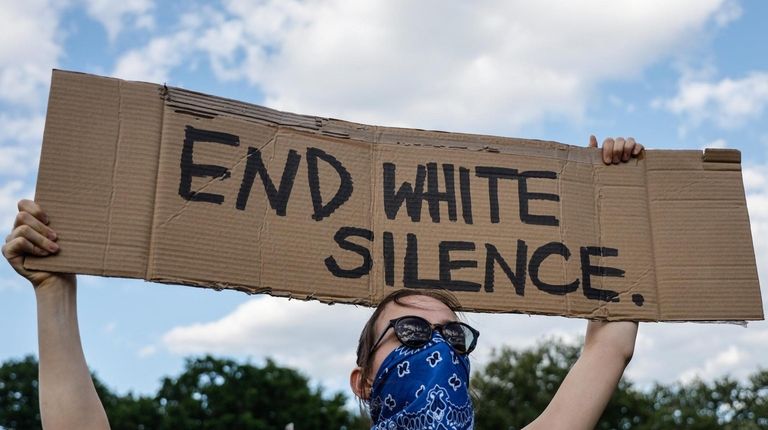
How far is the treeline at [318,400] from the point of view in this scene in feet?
114

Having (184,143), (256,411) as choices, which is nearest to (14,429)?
(256,411)

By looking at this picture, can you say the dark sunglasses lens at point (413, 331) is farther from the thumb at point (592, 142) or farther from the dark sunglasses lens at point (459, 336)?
the thumb at point (592, 142)

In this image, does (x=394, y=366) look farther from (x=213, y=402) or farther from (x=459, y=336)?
(x=213, y=402)

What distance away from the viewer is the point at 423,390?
2.51m

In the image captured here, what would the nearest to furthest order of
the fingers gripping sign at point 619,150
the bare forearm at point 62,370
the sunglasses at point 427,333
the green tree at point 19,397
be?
the bare forearm at point 62,370 < the sunglasses at point 427,333 < the fingers gripping sign at point 619,150 < the green tree at point 19,397

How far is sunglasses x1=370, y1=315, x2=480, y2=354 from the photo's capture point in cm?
266

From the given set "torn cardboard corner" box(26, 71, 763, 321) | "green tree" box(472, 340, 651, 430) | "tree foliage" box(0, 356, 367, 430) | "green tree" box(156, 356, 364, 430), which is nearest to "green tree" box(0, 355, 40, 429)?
"tree foliage" box(0, 356, 367, 430)

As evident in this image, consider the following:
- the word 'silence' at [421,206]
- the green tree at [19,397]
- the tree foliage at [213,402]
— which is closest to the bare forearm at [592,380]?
the word 'silence' at [421,206]

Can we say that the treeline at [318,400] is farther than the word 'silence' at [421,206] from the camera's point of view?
Yes

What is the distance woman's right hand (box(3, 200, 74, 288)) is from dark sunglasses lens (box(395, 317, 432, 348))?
1.15m

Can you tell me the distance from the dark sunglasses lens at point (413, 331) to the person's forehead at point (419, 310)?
0.33 feet

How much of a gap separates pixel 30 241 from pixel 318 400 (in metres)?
39.4

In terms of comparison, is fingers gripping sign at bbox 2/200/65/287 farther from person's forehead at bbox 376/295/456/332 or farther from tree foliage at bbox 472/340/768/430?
tree foliage at bbox 472/340/768/430

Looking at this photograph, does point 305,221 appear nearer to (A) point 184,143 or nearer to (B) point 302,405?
(A) point 184,143
